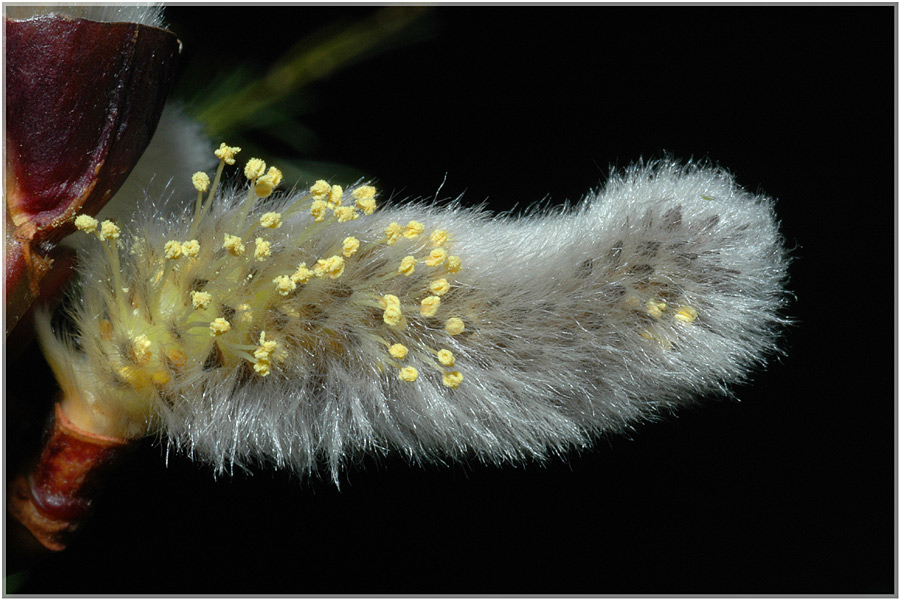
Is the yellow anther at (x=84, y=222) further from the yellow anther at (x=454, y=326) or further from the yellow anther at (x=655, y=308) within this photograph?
the yellow anther at (x=655, y=308)

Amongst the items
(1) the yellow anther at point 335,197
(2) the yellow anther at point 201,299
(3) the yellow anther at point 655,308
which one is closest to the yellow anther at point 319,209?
(1) the yellow anther at point 335,197

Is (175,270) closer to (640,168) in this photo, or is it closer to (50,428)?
(50,428)

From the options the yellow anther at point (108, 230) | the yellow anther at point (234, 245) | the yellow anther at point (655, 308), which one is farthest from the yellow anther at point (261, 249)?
the yellow anther at point (655, 308)

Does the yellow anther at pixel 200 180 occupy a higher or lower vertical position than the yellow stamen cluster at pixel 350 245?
lower

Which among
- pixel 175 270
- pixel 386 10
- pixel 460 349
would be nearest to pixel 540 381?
pixel 460 349

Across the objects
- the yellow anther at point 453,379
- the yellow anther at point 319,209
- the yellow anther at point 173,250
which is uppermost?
the yellow anther at point 319,209

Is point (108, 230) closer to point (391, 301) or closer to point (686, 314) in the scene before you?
point (391, 301)

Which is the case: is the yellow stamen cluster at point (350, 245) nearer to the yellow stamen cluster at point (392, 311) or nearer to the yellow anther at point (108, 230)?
the yellow stamen cluster at point (392, 311)
